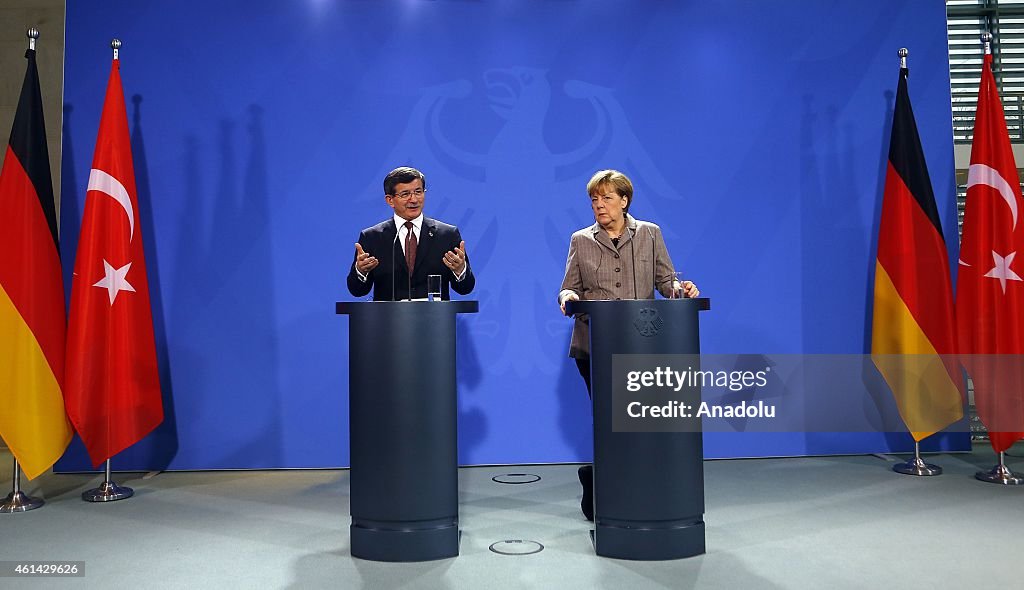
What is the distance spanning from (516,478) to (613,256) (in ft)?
5.93

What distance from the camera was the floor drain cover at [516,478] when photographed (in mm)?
4626

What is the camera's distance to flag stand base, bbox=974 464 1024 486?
435cm

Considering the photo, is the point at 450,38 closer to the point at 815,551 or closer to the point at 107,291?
the point at 107,291

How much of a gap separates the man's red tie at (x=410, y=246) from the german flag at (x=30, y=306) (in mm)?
2132

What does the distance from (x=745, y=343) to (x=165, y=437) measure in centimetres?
390

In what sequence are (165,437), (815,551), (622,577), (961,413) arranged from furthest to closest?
(165,437), (961,413), (815,551), (622,577)

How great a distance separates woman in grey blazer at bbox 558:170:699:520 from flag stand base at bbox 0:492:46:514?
296cm

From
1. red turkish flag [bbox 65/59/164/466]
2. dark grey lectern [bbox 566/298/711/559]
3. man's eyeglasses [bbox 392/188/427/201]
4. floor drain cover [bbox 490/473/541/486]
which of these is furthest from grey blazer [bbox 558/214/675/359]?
red turkish flag [bbox 65/59/164/466]

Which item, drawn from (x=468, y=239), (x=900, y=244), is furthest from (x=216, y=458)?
(x=900, y=244)

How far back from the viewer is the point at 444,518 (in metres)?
3.18

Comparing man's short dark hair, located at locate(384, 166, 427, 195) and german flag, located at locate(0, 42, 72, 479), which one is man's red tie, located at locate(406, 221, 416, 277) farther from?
german flag, located at locate(0, 42, 72, 479)

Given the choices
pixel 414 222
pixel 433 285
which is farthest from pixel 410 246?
pixel 433 285

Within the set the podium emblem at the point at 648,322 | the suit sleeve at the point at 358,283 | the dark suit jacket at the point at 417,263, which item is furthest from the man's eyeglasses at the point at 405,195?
the podium emblem at the point at 648,322

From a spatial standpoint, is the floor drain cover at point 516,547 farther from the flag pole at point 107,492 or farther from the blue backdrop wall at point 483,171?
the flag pole at point 107,492
